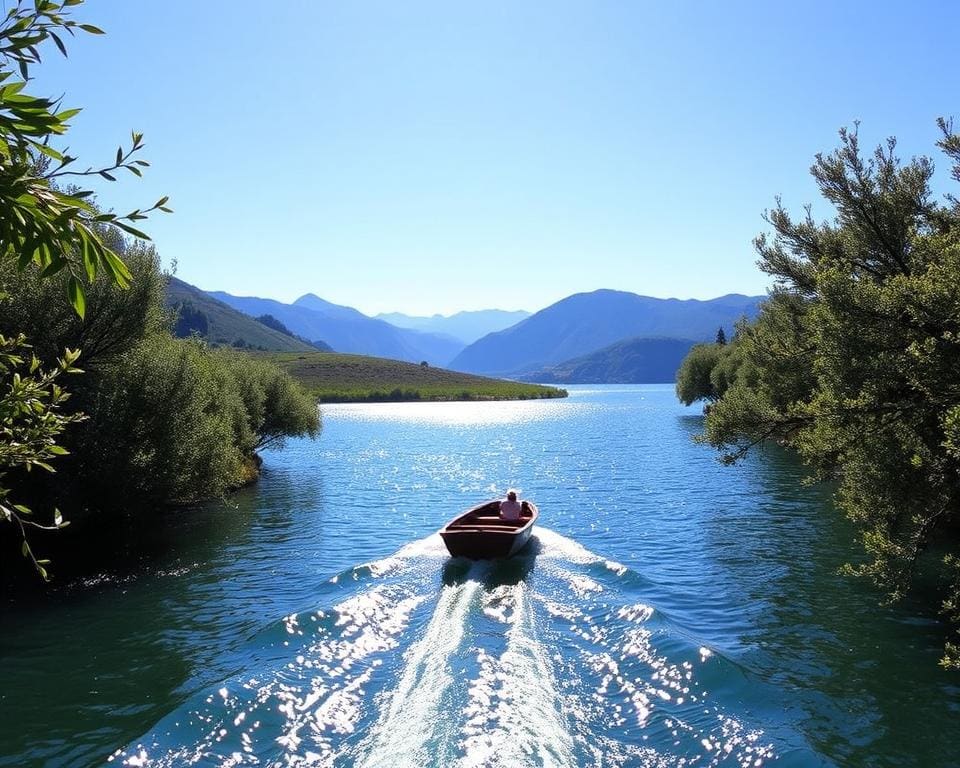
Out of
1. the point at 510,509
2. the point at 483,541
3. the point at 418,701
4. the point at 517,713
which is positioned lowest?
the point at 418,701

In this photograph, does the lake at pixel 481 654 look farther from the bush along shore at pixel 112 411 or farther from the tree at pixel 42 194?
the tree at pixel 42 194

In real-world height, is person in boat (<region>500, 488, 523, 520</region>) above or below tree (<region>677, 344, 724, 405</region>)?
below

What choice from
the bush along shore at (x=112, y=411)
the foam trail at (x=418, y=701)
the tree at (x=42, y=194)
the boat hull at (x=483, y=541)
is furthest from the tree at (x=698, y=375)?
the tree at (x=42, y=194)

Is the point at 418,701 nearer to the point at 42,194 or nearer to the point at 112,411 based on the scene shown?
the point at 42,194

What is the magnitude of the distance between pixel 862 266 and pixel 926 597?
1113 centimetres

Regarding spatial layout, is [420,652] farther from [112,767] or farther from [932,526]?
[932,526]

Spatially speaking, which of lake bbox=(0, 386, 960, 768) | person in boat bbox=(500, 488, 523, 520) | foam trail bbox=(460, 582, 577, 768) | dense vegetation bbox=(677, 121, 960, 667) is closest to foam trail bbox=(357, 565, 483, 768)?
lake bbox=(0, 386, 960, 768)

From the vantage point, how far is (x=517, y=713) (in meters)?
12.6

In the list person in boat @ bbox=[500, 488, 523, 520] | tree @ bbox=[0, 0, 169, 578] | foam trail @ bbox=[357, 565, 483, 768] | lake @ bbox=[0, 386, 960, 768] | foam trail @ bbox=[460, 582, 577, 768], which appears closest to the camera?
tree @ bbox=[0, 0, 169, 578]

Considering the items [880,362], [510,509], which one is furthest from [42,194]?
[510,509]

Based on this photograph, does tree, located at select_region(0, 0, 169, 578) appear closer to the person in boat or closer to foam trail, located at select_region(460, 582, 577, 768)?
foam trail, located at select_region(460, 582, 577, 768)

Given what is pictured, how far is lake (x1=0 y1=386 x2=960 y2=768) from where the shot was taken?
38.8 ft

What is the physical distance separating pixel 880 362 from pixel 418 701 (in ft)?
42.9

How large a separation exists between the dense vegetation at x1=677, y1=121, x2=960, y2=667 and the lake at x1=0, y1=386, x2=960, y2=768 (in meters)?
2.71
